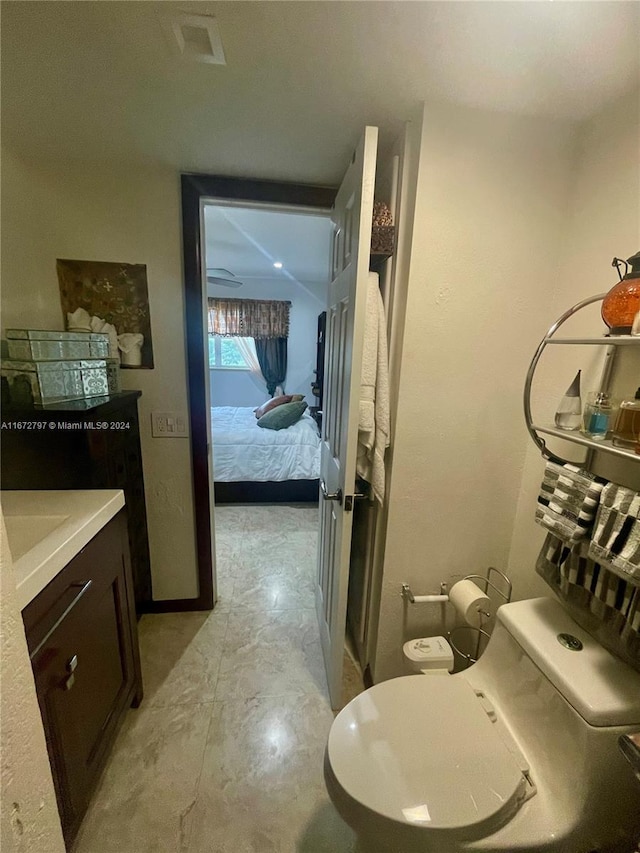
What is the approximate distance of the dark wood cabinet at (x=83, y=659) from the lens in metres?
0.83

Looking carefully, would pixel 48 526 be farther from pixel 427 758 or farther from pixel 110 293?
pixel 427 758

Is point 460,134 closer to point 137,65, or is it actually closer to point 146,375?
point 137,65

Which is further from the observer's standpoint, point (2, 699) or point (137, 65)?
point (137, 65)

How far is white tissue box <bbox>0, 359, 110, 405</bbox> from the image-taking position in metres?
1.23

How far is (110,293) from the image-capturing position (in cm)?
156

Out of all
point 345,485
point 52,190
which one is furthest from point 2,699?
point 52,190

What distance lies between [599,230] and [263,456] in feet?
8.68

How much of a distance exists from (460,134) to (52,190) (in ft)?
5.31

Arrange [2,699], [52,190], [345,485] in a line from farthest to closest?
[52,190], [345,485], [2,699]

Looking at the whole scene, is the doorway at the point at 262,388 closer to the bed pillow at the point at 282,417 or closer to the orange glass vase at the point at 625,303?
the bed pillow at the point at 282,417

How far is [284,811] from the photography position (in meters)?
1.10

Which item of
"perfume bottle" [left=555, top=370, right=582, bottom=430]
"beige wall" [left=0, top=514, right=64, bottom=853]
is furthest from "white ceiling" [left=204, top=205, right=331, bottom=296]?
"beige wall" [left=0, top=514, right=64, bottom=853]

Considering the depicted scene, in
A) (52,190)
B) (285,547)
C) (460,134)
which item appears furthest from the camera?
(285,547)

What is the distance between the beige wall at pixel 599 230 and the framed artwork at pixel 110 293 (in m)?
1.70
